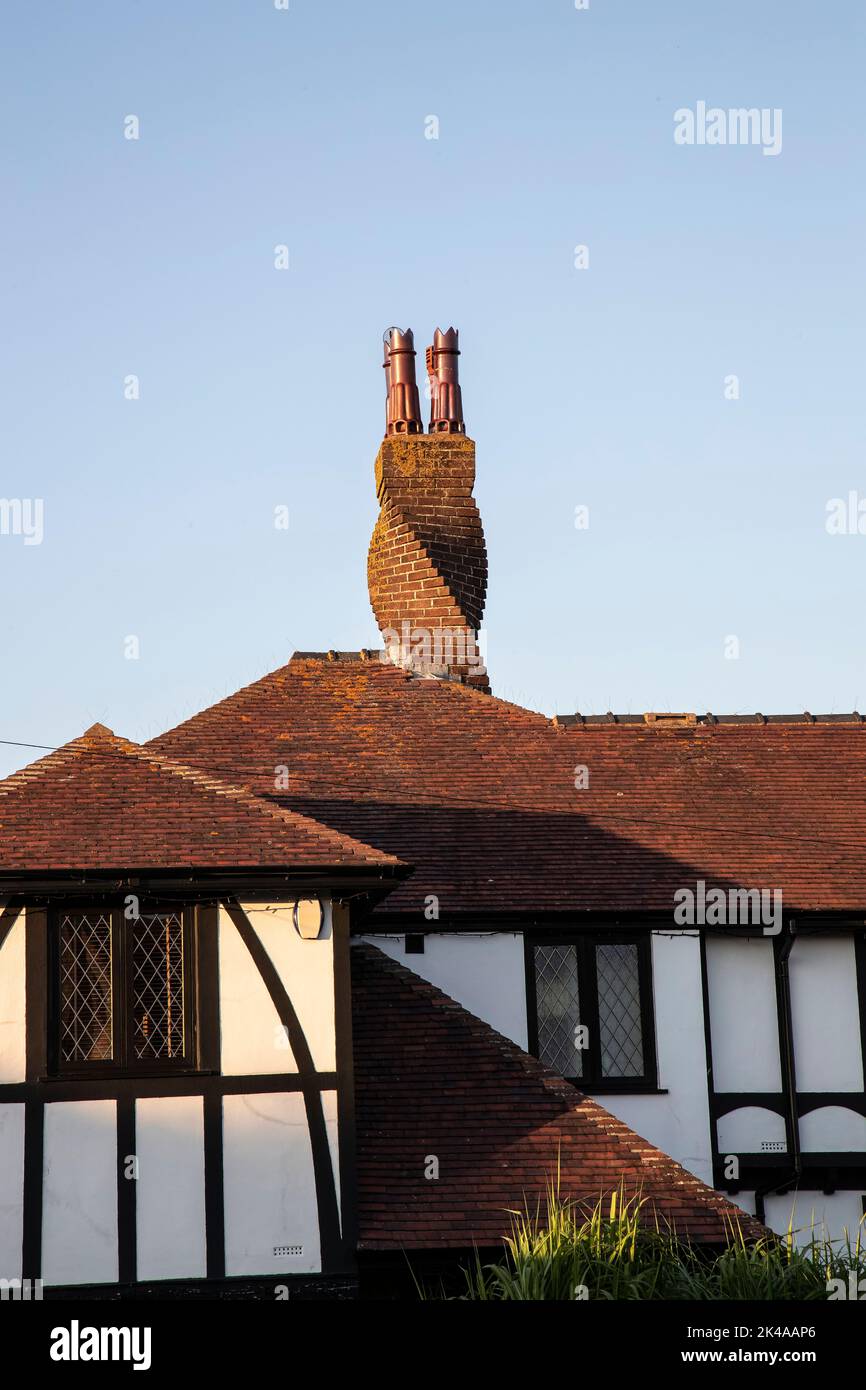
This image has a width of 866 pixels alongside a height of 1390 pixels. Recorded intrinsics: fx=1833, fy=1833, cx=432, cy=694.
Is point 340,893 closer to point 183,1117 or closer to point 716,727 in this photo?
point 183,1117

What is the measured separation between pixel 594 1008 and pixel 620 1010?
27 cm

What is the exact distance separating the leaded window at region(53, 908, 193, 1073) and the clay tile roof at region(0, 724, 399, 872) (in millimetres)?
530

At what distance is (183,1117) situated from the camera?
13.9 meters

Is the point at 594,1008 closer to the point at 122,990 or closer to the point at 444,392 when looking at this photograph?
the point at 122,990

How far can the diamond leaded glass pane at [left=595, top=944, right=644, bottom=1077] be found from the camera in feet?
58.1

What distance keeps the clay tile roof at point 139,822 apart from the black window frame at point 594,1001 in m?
3.66

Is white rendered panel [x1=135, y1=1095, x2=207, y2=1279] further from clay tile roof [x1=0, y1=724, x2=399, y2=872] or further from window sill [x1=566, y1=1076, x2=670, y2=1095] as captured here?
window sill [x1=566, y1=1076, x2=670, y2=1095]

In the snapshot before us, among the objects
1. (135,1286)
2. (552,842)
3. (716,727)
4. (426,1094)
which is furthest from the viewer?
(716,727)

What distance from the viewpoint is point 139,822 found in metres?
14.6

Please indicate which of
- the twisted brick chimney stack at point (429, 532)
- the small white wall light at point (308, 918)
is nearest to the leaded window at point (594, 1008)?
the small white wall light at point (308, 918)

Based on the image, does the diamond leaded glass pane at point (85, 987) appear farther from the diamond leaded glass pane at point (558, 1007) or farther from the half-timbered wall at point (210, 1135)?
the diamond leaded glass pane at point (558, 1007)

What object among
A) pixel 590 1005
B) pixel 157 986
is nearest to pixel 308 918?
pixel 157 986

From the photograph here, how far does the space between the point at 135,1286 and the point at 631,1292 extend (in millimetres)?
3842
